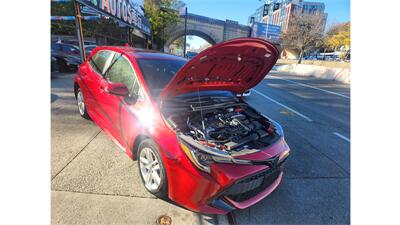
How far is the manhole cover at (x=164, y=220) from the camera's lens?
2006mm

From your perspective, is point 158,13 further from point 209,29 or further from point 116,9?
point 209,29

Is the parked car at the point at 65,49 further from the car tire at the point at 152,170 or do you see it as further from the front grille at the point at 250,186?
the front grille at the point at 250,186

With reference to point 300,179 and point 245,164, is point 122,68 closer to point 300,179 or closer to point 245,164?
point 245,164

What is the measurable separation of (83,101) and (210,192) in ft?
11.8

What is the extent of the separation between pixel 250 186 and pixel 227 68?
1456 mm

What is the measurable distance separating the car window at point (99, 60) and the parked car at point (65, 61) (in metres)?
8.13

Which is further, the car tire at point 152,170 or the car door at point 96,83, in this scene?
the car door at point 96,83

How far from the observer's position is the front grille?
1881 millimetres

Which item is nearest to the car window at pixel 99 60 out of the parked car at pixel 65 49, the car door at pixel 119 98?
the car door at pixel 119 98

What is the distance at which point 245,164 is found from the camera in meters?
1.91

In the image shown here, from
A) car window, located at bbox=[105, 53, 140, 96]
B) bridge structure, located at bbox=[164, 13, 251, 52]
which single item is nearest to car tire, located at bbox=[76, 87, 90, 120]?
car window, located at bbox=[105, 53, 140, 96]

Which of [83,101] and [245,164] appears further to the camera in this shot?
[83,101]
